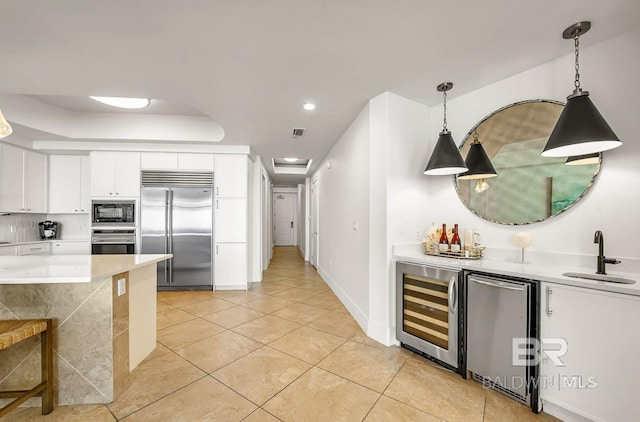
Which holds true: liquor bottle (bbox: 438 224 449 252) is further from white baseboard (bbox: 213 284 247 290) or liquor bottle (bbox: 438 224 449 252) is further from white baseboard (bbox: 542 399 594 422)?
white baseboard (bbox: 213 284 247 290)

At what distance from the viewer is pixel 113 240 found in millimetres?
4262

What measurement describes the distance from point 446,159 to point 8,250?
5907 mm

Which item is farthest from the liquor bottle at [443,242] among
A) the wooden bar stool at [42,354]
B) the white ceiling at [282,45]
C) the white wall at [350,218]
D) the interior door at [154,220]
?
the interior door at [154,220]

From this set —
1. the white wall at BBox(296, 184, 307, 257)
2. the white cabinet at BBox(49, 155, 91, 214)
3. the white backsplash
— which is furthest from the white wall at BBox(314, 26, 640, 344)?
the white backsplash

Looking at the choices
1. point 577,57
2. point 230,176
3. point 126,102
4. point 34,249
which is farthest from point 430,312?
point 34,249

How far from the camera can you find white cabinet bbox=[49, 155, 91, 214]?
4.46 meters

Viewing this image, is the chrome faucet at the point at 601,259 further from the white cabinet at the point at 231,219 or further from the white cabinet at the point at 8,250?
the white cabinet at the point at 8,250

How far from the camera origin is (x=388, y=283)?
8.70 ft

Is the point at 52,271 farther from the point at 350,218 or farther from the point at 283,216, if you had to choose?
the point at 283,216

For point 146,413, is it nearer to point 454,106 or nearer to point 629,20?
point 454,106

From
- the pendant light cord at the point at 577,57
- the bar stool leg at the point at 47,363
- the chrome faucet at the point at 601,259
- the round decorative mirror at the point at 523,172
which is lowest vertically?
the bar stool leg at the point at 47,363

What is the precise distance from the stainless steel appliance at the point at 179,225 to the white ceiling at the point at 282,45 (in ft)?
6.30

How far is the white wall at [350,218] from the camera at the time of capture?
3.06 m

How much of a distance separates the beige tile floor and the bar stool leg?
76 millimetres
